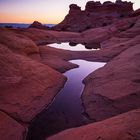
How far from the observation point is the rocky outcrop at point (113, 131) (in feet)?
15.2

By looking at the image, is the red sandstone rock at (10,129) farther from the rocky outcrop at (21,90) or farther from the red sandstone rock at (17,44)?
the red sandstone rock at (17,44)

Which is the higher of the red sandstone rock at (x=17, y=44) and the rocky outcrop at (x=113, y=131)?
the red sandstone rock at (x=17, y=44)

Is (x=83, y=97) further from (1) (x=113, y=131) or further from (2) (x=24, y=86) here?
(1) (x=113, y=131)

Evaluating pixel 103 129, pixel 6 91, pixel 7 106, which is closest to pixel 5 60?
pixel 6 91

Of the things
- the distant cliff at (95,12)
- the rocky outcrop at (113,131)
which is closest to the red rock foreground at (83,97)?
the rocky outcrop at (113,131)

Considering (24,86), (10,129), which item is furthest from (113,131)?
(24,86)

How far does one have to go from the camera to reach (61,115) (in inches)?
336

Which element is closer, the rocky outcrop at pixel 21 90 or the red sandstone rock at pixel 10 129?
the red sandstone rock at pixel 10 129

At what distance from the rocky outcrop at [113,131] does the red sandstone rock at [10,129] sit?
118 cm

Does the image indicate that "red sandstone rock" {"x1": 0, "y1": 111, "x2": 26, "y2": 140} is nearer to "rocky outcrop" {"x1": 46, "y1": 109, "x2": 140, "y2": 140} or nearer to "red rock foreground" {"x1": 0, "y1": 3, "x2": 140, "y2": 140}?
"red rock foreground" {"x1": 0, "y1": 3, "x2": 140, "y2": 140}

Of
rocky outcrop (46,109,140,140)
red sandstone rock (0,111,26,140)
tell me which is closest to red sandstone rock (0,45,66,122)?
red sandstone rock (0,111,26,140)

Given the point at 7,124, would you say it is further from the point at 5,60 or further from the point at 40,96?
the point at 5,60

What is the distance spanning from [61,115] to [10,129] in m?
2.10

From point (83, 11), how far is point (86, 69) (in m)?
57.8
